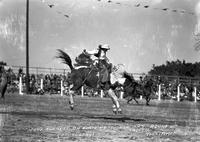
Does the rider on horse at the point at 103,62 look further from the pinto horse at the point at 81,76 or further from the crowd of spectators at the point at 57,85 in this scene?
the crowd of spectators at the point at 57,85

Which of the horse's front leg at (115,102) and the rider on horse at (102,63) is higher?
the rider on horse at (102,63)

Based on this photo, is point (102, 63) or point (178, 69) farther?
point (178, 69)

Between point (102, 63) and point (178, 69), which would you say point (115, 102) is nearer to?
point (102, 63)

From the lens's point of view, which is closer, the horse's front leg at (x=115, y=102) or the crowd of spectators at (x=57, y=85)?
the horse's front leg at (x=115, y=102)

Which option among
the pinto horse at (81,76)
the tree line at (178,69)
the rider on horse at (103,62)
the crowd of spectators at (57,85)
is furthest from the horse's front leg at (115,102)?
the tree line at (178,69)

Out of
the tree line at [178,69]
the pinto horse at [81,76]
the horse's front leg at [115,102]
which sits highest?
the tree line at [178,69]

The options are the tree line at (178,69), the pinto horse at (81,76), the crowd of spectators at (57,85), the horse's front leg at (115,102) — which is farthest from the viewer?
the tree line at (178,69)

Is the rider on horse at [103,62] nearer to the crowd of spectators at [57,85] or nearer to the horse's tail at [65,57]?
the horse's tail at [65,57]

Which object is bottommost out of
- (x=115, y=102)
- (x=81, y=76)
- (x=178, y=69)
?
(x=115, y=102)

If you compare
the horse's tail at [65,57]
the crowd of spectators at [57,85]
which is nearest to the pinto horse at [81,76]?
the horse's tail at [65,57]

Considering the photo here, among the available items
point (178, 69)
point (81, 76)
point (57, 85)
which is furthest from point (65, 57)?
point (178, 69)

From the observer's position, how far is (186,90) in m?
49.5

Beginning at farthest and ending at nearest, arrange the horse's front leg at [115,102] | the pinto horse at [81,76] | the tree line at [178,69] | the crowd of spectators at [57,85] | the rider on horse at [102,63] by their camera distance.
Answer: the tree line at [178,69] → the crowd of spectators at [57,85] → the pinto horse at [81,76] → the rider on horse at [102,63] → the horse's front leg at [115,102]

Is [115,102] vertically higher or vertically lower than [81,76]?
lower
